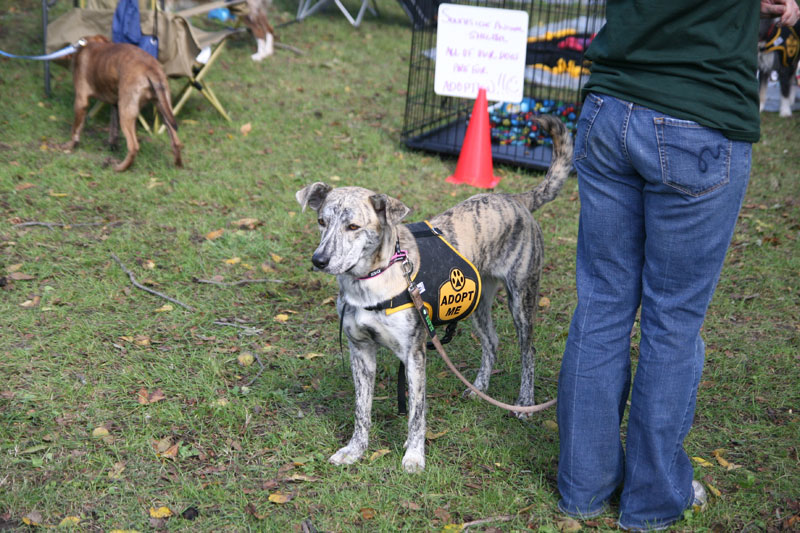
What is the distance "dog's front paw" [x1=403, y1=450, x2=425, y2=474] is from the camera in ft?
10.6

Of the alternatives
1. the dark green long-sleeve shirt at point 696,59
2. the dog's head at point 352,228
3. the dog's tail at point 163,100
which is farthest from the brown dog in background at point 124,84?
the dark green long-sleeve shirt at point 696,59

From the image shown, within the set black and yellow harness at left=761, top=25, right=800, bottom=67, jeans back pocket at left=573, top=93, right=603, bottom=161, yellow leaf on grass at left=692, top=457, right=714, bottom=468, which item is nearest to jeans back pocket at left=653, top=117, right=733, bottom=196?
jeans back pocket at left=573, top=93, right=603, bottom=161

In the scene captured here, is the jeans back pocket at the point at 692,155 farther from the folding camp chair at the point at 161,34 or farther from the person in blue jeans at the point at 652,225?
the folding camp chair at the point at 161,34

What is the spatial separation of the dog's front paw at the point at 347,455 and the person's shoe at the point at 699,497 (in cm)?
150

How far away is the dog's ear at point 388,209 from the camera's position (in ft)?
9.70

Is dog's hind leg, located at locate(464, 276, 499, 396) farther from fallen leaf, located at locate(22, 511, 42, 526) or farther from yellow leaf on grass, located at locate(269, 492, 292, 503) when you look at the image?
fallen leaf, located at locate(22, 511, 42, 526)

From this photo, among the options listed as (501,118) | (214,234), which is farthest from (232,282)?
(501,118)

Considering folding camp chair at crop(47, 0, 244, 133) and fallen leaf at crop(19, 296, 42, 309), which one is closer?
fallen leaf at crop(19, 296, 42, 309)

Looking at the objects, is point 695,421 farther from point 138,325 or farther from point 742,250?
point 138,325

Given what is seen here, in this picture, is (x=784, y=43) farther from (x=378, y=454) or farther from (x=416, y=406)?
(x=378, y=454)

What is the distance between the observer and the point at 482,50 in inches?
283

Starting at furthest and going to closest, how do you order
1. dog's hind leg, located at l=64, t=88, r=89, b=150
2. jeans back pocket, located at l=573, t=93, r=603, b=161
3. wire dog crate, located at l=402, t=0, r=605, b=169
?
wire dog crate, located at l=402, t=0, r=605, b=169 → dog's hind leg, located at l=64, t=88, r=89, b=150 → jeans back pocket, located at l=573, t=93, r=603, b=161

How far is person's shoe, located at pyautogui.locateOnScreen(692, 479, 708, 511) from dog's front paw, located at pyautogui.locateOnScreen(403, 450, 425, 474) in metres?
1.19

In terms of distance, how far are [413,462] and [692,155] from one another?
1.83m
